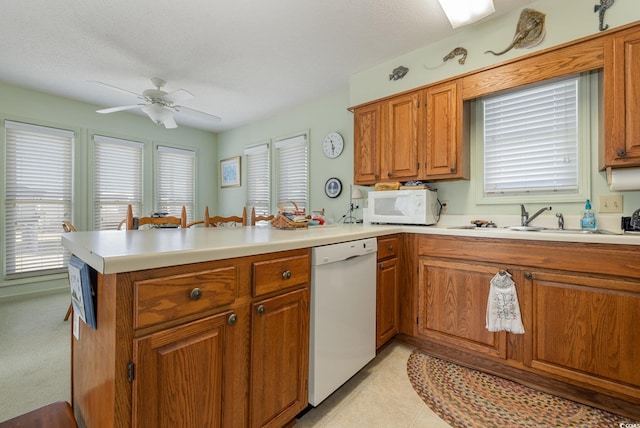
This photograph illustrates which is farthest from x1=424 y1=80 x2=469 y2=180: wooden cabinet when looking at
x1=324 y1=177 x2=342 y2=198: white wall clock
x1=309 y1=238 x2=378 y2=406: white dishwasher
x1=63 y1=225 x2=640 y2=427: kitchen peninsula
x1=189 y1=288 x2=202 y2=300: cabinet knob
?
x1=189 y1=288 x2=202 y2=300: cabinet knob

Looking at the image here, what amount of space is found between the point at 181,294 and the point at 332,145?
2993mm

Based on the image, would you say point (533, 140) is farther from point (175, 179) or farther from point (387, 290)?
point (175, 179)

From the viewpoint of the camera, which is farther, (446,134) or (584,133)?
(446,134)

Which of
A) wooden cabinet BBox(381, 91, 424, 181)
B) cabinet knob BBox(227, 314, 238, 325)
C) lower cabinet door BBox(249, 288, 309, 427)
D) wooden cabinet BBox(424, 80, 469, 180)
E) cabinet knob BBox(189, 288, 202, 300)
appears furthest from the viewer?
wooden cabinet BBox(381, 91, 424, 181)

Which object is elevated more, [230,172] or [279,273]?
[230,172]

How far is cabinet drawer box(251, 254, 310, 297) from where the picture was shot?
1155mm

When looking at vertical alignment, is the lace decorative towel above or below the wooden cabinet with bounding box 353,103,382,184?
below

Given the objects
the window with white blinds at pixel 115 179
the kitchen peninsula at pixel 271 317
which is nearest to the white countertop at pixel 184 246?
the kitchen peninsula at pixel 271 317

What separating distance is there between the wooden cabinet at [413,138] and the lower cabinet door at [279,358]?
5.40 feet

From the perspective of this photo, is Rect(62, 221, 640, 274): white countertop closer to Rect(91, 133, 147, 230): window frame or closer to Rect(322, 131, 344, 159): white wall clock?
Rect(322, 131, 344, 159): white wall clock

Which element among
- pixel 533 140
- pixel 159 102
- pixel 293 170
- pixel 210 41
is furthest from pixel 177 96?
pixel 533 140

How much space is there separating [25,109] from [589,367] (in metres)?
5.77

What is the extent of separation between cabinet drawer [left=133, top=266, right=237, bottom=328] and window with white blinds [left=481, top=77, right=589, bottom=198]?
7.46ft

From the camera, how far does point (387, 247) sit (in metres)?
2.05
